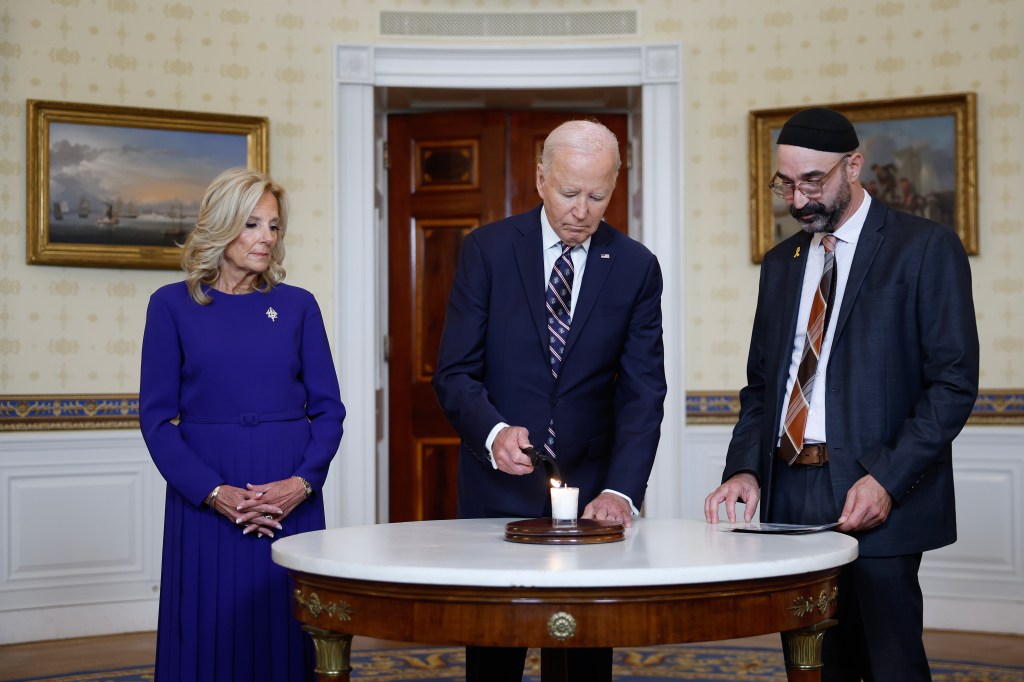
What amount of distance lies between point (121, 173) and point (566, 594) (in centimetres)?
453

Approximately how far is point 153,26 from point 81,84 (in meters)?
0.47

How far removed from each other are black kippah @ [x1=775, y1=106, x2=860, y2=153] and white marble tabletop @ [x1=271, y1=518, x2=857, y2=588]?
0.92 meters

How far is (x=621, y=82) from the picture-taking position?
6254mm

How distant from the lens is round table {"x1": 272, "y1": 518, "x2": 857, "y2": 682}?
2043 mm

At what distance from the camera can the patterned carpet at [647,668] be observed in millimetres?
4773

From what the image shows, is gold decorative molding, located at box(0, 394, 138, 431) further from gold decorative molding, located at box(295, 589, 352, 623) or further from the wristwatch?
gold decorative molding, located at box(295, 589, 352, 623)

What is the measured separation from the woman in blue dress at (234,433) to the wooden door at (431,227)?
138 inches

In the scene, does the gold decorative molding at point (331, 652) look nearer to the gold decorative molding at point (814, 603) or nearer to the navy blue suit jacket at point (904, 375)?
the gold decorative molding at point (814, 603)

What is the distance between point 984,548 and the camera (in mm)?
5836

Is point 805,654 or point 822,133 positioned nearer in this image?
point 805,654

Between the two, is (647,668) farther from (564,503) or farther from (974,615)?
(564,503)

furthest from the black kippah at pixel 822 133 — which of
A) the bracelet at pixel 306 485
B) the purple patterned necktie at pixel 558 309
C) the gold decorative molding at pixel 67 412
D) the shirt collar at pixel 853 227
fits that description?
the gold decorative molding at pixel 67 412

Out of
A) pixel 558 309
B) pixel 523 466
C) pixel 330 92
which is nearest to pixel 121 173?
pixel 330 92

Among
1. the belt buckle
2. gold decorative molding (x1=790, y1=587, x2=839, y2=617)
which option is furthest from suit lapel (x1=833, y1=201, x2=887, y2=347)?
gold decorative molding (x1=790, y1=587, x2=839, y2=617)
